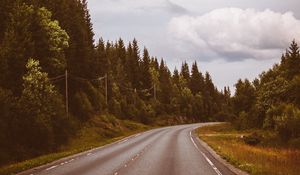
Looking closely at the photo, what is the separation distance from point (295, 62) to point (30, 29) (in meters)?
46.7

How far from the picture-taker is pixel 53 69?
58625mm

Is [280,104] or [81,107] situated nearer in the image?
[280,104]

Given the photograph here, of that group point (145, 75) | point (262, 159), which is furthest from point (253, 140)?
point (145, 75)

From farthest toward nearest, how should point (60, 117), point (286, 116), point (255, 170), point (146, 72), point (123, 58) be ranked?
point (123, 58), point (146, 72), point (286, 116), point (60, 117), point (255, 170)

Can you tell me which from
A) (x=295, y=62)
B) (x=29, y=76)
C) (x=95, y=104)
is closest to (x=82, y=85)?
(x=95, y=104)

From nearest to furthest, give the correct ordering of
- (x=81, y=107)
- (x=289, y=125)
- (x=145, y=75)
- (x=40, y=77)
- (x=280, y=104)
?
(x=40, y=77)
(x=289, y=125)
(x=280, y=104)
(x=81, y=107)
(x=145, y=75)

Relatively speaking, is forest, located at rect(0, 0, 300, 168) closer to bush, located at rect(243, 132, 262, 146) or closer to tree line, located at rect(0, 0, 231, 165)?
tree line, located at rect(0, 0, 231, 165)

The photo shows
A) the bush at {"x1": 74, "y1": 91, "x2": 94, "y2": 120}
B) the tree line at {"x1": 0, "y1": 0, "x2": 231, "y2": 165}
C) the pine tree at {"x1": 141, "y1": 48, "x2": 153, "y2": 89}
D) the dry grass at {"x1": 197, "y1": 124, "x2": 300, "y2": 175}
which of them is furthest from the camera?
the pine tree at {"x1": 141, "y1": 48, "x2": 153, "y2": 89}

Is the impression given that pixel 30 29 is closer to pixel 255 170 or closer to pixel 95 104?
pixel 95 104

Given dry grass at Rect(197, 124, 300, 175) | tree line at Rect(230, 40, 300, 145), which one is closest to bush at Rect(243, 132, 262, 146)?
tree line at Rect(230, 40, 300, 145)

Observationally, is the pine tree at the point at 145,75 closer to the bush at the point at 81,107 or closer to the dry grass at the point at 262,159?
the bush at the point at 81,107

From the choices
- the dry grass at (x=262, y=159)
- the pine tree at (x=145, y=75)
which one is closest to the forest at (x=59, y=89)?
the pine tree at (x=145, y=75)

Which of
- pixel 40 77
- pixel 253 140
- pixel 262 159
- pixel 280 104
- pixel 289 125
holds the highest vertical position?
pixel 40 77

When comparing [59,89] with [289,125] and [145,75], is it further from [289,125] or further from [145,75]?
[145,75]
